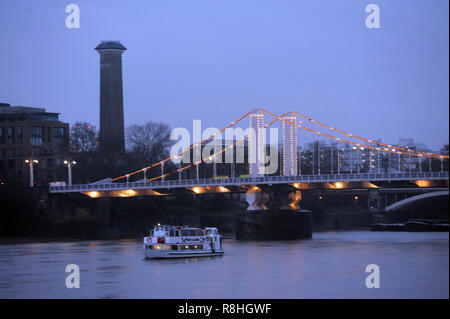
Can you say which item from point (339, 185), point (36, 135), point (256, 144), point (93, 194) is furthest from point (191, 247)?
point (36, 135)

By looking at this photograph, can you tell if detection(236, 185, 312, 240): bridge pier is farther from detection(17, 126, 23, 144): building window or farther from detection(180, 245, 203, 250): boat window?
detection(17, 126, 23, 144): building window

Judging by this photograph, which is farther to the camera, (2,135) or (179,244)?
(2,135)

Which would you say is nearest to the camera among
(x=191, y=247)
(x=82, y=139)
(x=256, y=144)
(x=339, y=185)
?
(x=191, y=247)

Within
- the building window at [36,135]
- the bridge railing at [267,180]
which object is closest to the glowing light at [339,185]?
the bridge railing at [267,180]

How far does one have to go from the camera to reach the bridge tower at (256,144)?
83119 millimetres

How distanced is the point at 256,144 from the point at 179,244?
99.6 feet

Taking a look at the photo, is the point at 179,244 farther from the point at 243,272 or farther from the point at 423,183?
the point at 423,183

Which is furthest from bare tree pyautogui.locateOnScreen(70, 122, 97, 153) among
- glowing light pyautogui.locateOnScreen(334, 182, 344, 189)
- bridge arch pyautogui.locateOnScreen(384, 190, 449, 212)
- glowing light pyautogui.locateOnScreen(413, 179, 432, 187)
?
glowing light pyautogui.locateOnScreen(413, 179, 432, 187)

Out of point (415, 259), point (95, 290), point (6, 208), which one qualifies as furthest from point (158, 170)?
point (95, 290)

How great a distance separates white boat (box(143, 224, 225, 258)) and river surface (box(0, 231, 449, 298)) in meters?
1.06

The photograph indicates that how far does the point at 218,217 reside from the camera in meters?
101

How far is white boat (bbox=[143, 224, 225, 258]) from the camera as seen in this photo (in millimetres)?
55125

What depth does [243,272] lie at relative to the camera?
4500 cm
